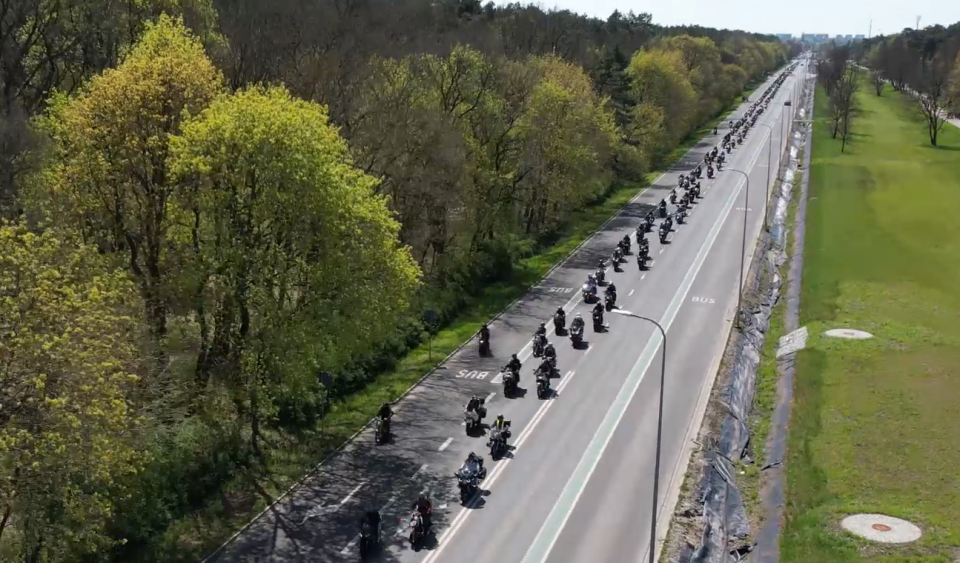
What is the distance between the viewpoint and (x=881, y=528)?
2666 cm

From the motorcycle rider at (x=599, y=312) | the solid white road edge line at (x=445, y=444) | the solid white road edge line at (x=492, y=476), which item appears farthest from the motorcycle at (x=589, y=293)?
the solid white road edge line at (x=445, y=444)

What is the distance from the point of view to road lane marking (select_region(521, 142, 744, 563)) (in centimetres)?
2697

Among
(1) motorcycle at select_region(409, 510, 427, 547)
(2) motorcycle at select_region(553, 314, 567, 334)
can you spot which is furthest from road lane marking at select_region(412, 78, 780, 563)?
(2) motorcycle at select_region(553, 314, 567, 334)

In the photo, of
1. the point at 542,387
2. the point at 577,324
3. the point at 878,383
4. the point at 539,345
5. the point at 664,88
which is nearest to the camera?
the point at 542,387

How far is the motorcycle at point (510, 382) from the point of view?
38638mm

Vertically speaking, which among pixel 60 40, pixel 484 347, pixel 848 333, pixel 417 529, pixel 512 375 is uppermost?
pixel 60 40

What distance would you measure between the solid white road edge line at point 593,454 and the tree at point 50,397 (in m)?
12.5

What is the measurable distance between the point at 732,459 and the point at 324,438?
52.9ft

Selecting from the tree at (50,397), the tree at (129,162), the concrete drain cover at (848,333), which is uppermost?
the tree at (129,162)

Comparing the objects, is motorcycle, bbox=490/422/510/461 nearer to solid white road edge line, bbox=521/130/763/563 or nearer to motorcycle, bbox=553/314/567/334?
solid white road edge line, bbox=521/130/763/563

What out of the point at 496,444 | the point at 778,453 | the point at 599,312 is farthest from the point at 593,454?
the point at 599,312

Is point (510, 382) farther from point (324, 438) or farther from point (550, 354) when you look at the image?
point (324, 438)

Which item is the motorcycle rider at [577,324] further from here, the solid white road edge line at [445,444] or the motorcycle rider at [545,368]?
the solid white road edge line at [445,444]

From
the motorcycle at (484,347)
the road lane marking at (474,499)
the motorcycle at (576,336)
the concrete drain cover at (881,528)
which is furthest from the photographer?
the motorcycle at (576,336)
